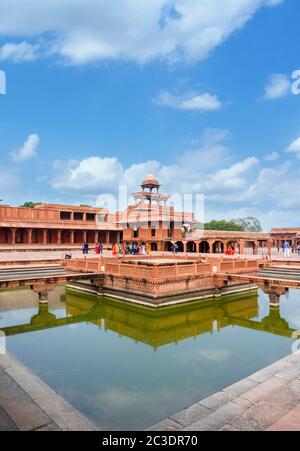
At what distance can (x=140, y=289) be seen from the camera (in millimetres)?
16172

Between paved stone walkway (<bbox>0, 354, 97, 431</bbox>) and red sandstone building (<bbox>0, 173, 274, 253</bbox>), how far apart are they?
104 feet

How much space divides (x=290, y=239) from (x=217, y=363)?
5444cm

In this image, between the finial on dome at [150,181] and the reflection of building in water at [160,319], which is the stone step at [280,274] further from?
the finial on dome at [150,181]

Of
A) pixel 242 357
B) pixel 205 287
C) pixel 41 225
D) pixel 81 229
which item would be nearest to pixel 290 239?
pixel 81 229

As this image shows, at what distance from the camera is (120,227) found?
1916 inches

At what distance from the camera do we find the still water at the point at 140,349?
7242mm

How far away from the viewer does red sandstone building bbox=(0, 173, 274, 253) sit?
39219mm

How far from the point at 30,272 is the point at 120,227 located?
28.6 meters

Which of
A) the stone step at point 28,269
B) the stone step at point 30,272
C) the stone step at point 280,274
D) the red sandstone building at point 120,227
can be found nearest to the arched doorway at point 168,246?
Result: the red sandstone building at point 120,227

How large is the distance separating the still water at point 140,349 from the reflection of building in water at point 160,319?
0.04 meters

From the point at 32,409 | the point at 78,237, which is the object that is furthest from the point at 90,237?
the point at 32,409

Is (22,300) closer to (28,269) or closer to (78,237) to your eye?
(28,269)
